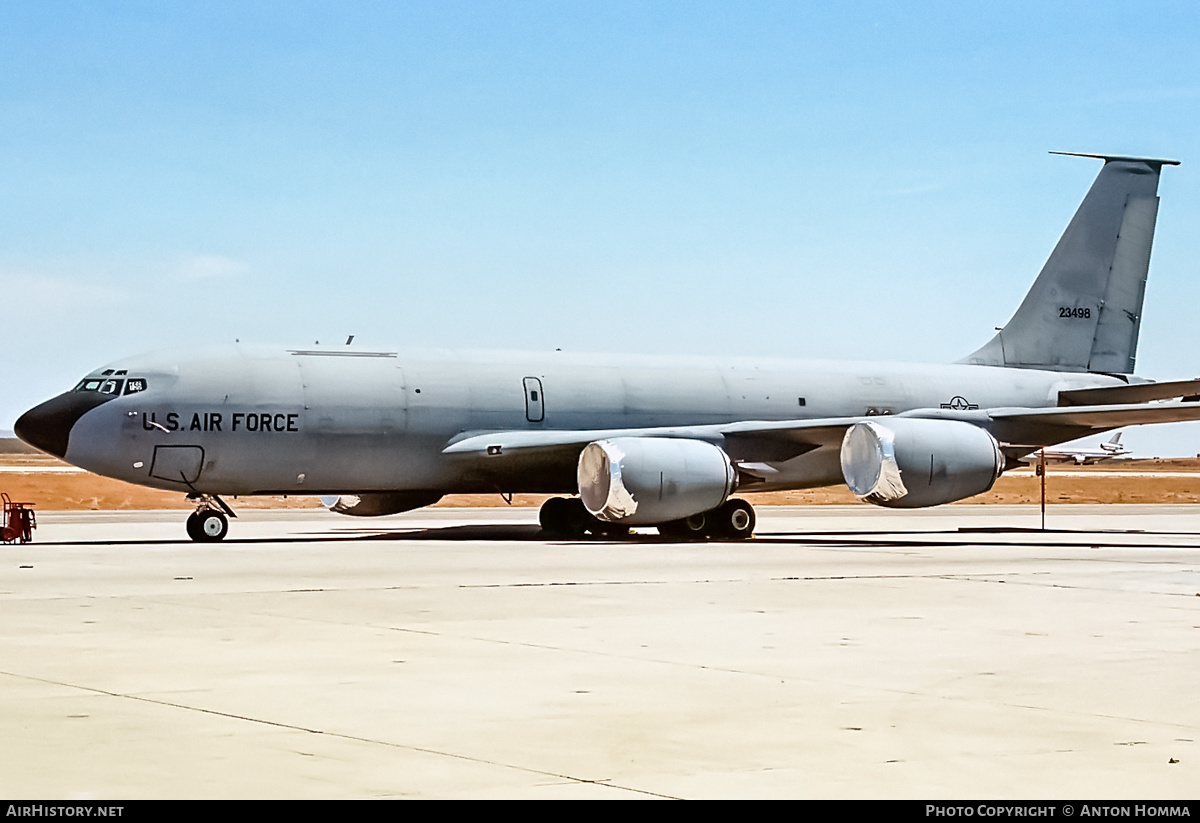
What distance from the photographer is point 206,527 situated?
2923cm

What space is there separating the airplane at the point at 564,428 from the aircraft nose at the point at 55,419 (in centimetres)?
3

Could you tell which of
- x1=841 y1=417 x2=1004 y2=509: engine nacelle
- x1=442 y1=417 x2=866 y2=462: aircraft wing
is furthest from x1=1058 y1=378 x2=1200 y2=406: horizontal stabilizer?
x1=442 y1=417 x2=866 y2=462: aircraft wing

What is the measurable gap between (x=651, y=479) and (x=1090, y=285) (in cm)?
1520

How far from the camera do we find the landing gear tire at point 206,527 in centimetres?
2920

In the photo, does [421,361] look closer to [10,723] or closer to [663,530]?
[663,530]

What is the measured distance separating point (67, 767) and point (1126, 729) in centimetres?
529

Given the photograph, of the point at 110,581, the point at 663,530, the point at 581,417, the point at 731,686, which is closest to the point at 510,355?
the point at 581,417

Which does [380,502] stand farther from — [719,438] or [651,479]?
[651,479]

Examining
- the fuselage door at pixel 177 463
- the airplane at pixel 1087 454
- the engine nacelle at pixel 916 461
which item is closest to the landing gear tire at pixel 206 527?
the fuselage door at pixel 177 463

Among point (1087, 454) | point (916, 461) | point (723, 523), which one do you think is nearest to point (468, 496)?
point (723, 523)

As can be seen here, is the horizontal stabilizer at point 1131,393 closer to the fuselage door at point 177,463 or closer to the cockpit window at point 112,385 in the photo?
the fuselage door at point 177,463

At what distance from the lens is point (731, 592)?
1816cm

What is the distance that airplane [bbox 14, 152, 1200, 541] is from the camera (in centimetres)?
2917

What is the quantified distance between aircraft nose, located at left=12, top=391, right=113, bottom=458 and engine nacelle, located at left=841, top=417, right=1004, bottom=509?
1314 cm
